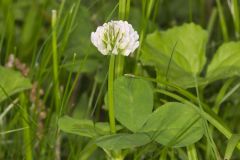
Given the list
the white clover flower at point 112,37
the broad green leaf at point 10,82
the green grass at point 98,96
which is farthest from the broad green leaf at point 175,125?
the broad green leaf at point 10,82

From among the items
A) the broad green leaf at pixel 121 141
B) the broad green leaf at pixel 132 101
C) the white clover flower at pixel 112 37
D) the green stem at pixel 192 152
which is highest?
the white clover flower at pixel 112 37

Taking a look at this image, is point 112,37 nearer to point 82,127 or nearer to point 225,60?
point 82,127

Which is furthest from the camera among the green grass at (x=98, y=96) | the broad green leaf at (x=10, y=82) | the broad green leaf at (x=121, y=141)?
the broad green leaf at (x=10, y=82)

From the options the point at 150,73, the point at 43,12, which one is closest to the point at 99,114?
the point at 150,73

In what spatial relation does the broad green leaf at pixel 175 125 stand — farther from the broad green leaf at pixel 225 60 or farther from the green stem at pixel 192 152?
the broad green leaf at pixel 225 60

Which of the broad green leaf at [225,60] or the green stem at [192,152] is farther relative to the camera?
the broad green leaf at [225,60]

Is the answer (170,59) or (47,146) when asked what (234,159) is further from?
(47,146)

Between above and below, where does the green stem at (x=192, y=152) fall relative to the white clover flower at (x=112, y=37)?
below
